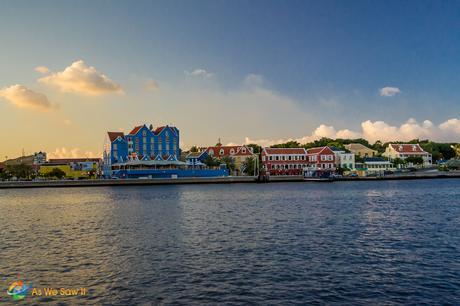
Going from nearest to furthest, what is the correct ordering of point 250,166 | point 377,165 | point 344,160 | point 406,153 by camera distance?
point 250,166, point 344,160, point 377,165, point 406,153

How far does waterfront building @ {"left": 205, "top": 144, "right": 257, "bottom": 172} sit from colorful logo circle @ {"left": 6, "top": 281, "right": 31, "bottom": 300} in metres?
119

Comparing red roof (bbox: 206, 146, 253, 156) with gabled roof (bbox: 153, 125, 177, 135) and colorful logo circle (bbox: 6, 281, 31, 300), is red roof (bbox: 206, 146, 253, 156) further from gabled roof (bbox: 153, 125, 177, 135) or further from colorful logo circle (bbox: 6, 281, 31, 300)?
colorful logo circle (bbox: 6, 281, 31, 300)

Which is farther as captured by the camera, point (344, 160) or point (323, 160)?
point (344, 160)

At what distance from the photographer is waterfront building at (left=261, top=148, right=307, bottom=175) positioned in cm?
12900

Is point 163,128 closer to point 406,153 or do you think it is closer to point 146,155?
point 146,155

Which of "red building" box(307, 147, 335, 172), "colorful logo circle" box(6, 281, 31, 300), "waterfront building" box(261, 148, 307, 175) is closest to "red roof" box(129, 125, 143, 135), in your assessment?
"waterfront building" box(261, 148, 307, 175)

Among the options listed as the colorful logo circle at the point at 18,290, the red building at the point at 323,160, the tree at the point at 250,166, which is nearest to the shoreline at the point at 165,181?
the red building at the point at 323,160

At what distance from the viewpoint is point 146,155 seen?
409 feet

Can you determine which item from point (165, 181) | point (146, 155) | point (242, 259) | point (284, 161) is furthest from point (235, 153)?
point (242, 259)

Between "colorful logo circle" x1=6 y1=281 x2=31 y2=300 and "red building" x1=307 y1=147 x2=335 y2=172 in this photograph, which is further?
"red building" x1=307 y1=147 x2=335 y2=172

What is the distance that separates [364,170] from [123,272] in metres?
128

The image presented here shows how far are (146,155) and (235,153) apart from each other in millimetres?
30321

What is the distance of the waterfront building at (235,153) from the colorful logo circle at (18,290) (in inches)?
4692

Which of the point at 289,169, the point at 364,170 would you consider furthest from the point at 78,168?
the point at 364,170
